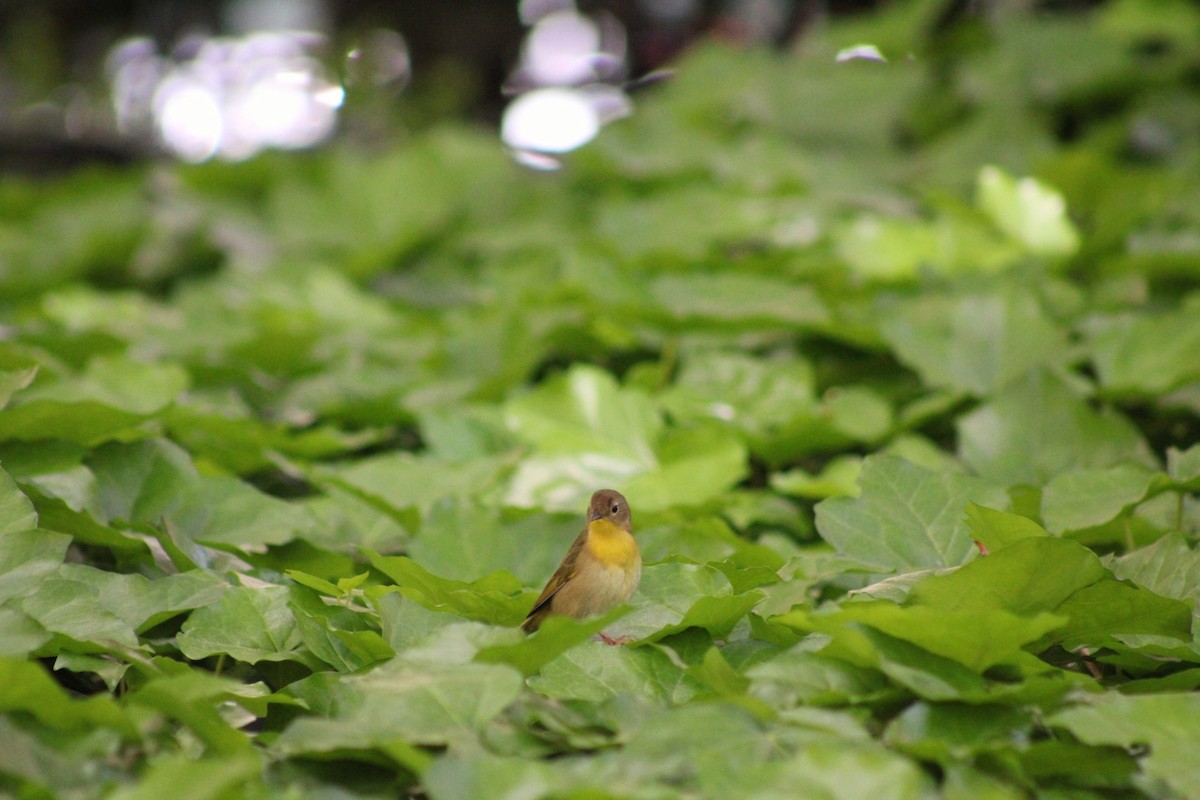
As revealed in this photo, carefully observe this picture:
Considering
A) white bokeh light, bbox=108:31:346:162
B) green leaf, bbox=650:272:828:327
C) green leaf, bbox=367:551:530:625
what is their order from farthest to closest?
white bokeh light, bbox=108:31:346:162 → green leaf, bbox=650:272:828:327 → green leaf, bbox=367:551:530:625

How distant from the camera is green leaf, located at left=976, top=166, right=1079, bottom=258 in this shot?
202cm

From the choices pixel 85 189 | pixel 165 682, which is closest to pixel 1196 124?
pixel 165 682

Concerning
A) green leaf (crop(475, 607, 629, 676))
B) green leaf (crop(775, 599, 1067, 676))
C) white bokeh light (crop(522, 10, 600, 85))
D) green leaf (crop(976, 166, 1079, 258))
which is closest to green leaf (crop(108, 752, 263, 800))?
green leaf (crop(475, 607, 629, 676))

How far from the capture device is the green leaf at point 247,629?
2.96 ft

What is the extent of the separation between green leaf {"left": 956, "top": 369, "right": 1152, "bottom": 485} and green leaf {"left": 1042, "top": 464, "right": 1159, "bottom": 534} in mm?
216

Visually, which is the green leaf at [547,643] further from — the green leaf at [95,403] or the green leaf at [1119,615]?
the green leaf at [95,403]

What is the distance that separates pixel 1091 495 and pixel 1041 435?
0.98 ft

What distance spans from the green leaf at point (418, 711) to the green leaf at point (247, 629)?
0.14 m

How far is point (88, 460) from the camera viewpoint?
1184mm

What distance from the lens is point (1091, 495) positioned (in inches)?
43.4

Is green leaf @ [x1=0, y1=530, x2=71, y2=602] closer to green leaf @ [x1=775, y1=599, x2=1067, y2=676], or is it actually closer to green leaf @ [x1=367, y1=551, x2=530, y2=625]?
green leaf @ [x1=367, y1=551, x2=530, y2=625]

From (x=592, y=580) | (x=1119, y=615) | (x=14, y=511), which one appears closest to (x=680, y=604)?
(x=592, y=580)

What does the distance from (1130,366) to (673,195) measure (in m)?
1.30

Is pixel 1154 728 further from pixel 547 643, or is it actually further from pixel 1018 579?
pixel 547 643
